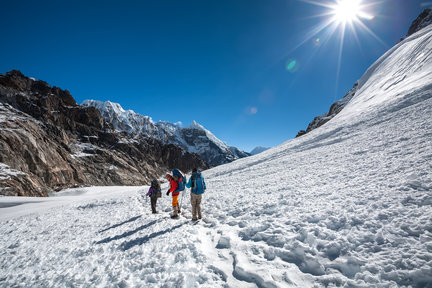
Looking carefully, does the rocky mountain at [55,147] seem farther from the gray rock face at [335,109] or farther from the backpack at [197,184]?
the gray rock face at [335,109]

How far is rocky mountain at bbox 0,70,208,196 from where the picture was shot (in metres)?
43.3

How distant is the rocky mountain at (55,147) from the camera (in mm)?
43312

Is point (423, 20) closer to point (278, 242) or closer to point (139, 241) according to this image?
point (278, 242)

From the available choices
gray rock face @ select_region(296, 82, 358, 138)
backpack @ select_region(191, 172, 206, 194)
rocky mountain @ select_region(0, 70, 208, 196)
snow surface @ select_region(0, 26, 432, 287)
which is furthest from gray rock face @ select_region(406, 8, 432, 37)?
rocky mountain @ select_region(0, 70, 208, 196)

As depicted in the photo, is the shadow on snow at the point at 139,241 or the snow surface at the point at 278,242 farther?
the shadow on snow at the point at 139,241

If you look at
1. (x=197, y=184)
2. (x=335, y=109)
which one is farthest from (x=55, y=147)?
(x=335, y=109)

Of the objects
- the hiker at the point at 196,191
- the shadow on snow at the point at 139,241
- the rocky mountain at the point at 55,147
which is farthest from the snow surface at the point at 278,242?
Result: the rocky mountain at the point at 55,147

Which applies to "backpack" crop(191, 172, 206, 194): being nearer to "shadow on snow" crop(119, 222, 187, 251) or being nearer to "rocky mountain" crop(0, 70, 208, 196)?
"shadow on snow" crop(119, 222, 187, 251)

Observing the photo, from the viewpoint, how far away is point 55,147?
69.6 metres

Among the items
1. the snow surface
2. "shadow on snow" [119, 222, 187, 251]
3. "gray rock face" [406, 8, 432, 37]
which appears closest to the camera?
the snow surface

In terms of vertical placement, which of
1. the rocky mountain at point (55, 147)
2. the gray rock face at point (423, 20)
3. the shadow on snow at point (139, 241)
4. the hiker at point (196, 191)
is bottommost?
the shadow on snow at point (139, 241)

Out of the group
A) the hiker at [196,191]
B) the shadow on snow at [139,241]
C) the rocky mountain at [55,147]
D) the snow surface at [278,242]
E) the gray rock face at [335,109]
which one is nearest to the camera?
the snow surface at [278,242]

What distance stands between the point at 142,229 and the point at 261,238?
5152 mm

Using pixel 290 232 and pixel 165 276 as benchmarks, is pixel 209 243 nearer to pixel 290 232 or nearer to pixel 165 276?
pixel 165 276
